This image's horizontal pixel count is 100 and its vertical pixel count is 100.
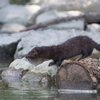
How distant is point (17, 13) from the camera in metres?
23.6

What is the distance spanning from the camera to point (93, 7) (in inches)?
960

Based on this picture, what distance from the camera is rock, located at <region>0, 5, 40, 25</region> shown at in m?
22.8

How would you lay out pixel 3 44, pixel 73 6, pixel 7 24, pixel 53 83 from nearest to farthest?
pixel 53 83
pixel 3 44
pixel 7 24
pixel 73 6

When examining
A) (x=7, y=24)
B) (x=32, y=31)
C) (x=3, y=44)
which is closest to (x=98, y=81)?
(x=3, y=44)

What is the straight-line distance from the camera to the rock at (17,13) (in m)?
22.8

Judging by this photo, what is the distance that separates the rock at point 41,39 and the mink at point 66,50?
9.71ft

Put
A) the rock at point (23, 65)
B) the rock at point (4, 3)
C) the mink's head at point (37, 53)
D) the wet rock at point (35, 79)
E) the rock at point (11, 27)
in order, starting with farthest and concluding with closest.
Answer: the rock at point (4, 3), the rock at point (11, 27), the mink's head at point (37, 53), the rock at point (23, 65), the wet rock at point (35, 79)

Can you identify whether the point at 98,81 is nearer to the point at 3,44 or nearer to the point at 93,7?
the point at 3,44

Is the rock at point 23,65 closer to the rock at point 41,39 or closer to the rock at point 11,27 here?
the rock at point 41,39

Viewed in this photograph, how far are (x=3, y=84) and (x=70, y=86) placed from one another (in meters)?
1.47

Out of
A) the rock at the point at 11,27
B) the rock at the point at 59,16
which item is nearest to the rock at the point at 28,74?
the rock at the point at 59,16

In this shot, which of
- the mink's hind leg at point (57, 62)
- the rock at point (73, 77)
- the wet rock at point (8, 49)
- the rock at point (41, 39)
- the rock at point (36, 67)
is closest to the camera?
the rock at point (73, 77)

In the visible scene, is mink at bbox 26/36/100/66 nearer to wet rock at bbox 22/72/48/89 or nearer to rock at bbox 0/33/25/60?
wet rock at bbox 22/72/48/89

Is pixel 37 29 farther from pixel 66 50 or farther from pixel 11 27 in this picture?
pixel 66 50
